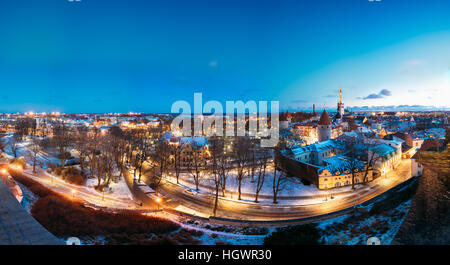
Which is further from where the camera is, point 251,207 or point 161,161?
point 161,161

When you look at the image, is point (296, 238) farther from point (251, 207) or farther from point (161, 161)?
point (161, 161)

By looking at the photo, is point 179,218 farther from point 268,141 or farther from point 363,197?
point 268,141

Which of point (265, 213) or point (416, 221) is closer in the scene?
point (416, 221)

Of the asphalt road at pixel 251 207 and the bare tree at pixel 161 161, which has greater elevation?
the bare tree at pixel 161 161

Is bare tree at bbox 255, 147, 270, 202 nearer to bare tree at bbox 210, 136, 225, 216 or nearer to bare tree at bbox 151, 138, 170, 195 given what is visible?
bare tree at bbox 210, 136, 225, 216

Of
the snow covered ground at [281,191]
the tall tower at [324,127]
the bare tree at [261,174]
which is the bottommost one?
the snow covered ground at [281,191]

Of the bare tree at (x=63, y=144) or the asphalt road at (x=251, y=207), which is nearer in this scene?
the asphalt road at (x=251, y=207)

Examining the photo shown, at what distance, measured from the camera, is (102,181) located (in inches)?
1078

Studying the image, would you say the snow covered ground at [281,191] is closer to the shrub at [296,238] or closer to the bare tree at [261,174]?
the bare tree at [261,174]

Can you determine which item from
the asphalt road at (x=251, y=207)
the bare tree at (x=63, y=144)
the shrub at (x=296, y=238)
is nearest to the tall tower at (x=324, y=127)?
the asphalt road at (x=251, y=207)

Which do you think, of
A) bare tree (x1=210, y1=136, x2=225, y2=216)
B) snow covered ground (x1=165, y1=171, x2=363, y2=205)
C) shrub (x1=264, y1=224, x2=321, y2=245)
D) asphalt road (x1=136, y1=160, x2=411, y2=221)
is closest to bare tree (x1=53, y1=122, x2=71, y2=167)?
snow covered ground (x1=165, y1=171, x2=363, y2=205)

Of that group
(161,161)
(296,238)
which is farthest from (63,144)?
(296,238)

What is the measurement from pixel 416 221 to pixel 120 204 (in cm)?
2193
